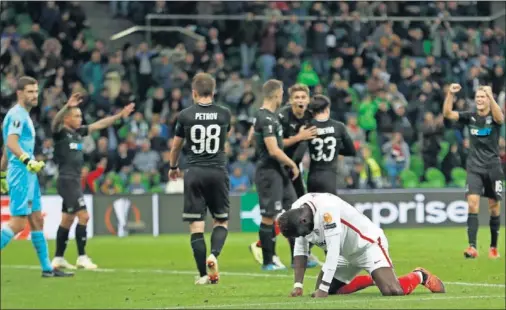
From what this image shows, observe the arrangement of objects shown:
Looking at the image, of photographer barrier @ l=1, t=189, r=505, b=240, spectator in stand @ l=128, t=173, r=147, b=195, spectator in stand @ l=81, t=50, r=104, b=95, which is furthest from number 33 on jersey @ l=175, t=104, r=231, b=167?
spectator in stand @ l=81, t=50, r=104, b=95

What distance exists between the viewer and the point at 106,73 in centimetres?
3130

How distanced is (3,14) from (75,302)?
61.7 ft

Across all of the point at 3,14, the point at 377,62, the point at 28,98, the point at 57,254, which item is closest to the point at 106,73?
the point at 3,14

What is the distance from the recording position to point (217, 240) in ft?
47.7

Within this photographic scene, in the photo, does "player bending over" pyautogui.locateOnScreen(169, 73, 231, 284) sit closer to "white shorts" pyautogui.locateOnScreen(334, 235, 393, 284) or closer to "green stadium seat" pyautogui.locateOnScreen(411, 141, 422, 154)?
"white shorts" pyautogui.locateOnScreen(334, 235, 393, 284)

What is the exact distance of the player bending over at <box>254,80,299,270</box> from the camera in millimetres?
16094

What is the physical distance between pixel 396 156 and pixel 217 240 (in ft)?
53.9

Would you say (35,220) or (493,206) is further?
(493,206)

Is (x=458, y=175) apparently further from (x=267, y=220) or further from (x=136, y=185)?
(x=267, y=220)

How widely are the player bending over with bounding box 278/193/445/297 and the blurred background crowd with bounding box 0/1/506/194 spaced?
52.6 ft

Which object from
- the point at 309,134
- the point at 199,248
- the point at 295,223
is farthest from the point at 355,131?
the point at 295,223

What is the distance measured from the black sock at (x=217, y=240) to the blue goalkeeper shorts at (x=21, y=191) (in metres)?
2.80

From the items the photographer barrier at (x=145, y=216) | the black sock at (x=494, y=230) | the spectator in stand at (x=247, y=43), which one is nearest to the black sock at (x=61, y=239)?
the black sock at (x=494, y=230)

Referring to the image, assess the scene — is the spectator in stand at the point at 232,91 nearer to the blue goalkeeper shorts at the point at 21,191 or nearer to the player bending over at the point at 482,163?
the player bending over at the point at 482,163
